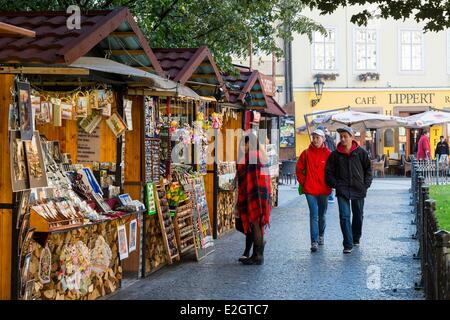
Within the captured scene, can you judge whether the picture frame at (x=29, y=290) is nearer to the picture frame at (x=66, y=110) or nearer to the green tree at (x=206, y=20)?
the picture frame at (x=66, y=110)

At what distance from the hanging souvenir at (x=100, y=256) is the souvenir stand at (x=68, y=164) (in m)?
0.01

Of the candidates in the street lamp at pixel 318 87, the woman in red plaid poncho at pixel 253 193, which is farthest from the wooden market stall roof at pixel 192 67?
the street lamp at pixel 318 87

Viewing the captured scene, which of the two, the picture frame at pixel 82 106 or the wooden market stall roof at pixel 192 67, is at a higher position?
the wooden market stall roof at pixel 192 67

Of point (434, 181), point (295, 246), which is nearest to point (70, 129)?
point (295, 246)

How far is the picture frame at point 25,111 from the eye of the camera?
671 centimetres

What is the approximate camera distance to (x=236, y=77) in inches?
613

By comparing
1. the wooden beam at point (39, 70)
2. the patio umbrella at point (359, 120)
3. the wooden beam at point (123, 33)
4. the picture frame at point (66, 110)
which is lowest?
the picture frame at point (66, 110)

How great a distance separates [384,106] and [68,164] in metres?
27.0

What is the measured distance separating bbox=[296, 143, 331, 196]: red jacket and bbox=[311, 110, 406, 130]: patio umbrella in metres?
14.1

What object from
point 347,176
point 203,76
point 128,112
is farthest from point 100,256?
point 203,76

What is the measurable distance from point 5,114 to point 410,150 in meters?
29.0

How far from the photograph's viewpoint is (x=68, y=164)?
8617mm

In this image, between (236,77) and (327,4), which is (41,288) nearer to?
(327,4)

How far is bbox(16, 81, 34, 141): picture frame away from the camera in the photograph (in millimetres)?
6711
